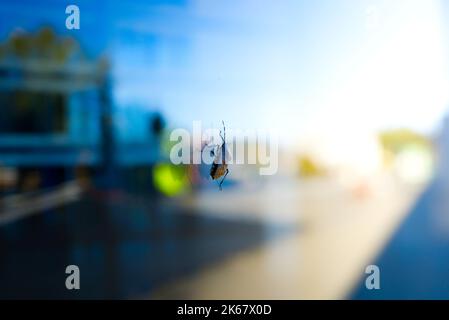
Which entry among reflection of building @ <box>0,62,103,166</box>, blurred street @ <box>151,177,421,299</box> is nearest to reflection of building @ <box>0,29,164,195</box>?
reflection of building @ <box>0,62,103,166</box>

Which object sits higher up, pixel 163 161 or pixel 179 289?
pixel 163 161

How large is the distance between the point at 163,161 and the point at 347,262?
3.40 feet

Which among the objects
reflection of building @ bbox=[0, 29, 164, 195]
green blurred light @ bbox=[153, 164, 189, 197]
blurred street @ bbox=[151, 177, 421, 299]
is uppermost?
reflection of building @ bbox=[0, 29, 164, 195]

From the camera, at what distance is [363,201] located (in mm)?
2693

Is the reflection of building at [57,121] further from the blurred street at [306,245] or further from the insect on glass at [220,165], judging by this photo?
the blurred street at [306,245]

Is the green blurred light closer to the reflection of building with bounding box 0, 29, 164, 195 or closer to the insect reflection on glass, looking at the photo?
the reflection of building with bounding box 0, 29, 164, 195

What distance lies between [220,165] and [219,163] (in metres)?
0.01

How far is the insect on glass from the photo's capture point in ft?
8.06

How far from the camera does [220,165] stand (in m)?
2.50

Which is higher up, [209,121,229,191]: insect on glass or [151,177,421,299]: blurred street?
[209,121,229,191]: insect on glass

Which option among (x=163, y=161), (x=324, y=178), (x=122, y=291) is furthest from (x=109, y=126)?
(x=324, y=178)

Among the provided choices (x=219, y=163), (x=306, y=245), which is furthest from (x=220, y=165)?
(x=306, y=245)
